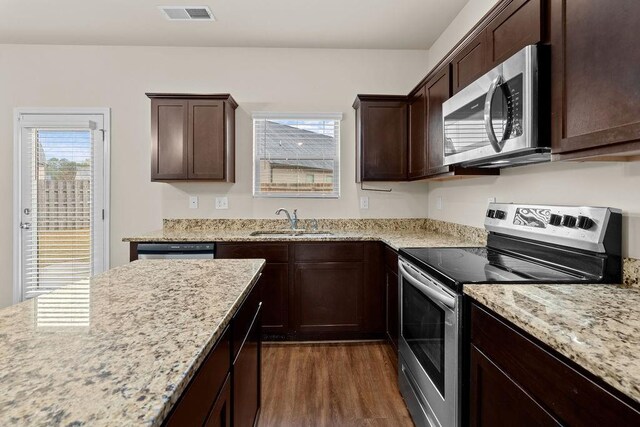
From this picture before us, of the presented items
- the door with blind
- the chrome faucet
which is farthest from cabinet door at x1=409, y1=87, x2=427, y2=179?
the door with blind

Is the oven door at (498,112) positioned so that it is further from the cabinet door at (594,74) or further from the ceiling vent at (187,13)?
the ceiling vent at (187,13)

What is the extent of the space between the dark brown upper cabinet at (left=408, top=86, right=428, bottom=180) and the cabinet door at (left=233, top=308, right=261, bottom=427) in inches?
71.8

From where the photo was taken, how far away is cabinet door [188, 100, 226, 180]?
3154 millimetres

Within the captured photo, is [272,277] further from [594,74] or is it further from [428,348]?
[594,74]

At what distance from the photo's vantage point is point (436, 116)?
2510mm

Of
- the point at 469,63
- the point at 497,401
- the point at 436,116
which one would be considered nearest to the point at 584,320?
the point at 497,401

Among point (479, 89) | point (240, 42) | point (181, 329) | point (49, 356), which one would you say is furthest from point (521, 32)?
point (240, 42)

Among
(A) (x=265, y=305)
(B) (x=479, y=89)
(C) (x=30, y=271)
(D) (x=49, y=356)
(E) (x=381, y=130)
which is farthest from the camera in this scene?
(C) (x=30, y=271)

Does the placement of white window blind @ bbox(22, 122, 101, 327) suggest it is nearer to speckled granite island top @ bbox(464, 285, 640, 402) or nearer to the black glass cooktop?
the black glass cooktop

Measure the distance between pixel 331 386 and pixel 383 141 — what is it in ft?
6.81

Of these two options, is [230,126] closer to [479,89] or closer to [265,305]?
[265,305]

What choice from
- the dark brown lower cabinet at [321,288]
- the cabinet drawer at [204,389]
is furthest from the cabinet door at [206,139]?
the cabinet drawer at [204,389]

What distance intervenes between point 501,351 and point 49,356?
1209 millimetres

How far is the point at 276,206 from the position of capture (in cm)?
355
